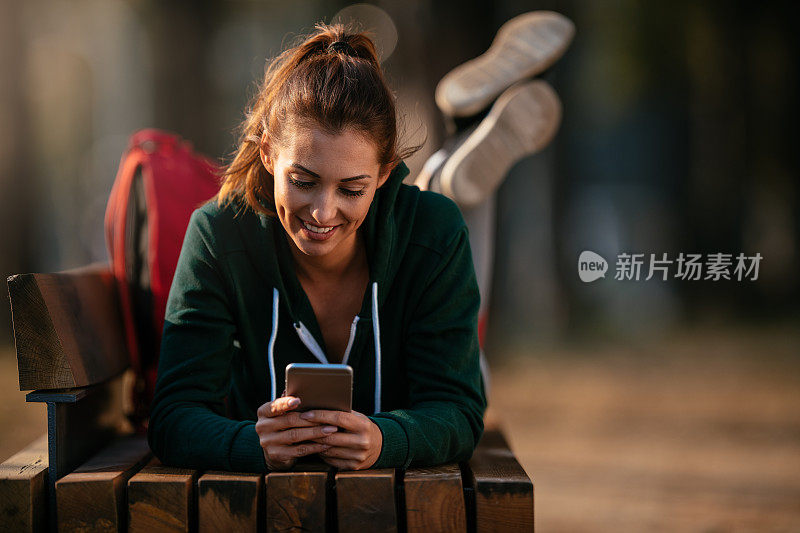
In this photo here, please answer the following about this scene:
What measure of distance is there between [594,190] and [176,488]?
32.3 feet

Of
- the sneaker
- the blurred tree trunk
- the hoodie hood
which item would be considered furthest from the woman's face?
the blurred tree trunk

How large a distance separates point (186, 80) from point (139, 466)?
18.8 feet

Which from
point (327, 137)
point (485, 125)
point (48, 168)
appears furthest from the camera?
point (48, 168)

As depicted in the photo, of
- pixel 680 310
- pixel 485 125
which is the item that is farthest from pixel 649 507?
pixel 680 310

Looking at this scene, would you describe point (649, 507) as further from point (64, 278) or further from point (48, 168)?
point (48, 168)

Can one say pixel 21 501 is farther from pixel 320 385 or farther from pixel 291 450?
pixel 320 385

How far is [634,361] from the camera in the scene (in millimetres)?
8375

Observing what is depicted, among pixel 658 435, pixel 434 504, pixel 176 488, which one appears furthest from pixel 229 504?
pixel 658 435

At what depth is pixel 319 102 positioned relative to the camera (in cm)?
203

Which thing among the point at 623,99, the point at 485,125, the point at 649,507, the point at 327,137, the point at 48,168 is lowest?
the point at 649,507

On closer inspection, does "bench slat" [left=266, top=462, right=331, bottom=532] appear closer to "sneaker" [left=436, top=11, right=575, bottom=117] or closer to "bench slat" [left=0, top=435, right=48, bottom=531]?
"bench slat" [left=0, top=435, right=48, bottom=531]

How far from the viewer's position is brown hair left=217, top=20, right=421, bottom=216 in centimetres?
204

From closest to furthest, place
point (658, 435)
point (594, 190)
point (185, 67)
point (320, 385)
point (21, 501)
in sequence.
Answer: point (320, 385) → point (21, 501) → point (658, 435) → point (185, 67) → point (594, 190)

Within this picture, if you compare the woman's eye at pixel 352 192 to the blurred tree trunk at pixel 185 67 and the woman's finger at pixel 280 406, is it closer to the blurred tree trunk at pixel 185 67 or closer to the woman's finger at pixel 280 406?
the woman's finger at pixel 280 406
